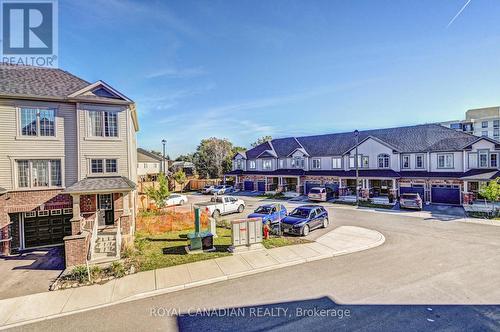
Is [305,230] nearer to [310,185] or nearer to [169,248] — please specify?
[169,248]

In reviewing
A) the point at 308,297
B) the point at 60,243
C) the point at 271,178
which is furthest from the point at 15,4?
the point at 271,178

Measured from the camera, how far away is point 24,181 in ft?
49.7

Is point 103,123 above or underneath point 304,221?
above

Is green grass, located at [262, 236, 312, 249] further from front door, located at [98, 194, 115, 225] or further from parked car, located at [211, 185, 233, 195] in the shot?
parked car, located at [211, 185, 233, 195]

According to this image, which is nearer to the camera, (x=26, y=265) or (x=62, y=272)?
(x=62, y=272)

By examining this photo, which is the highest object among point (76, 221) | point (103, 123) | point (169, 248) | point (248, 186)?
point (103, 123)

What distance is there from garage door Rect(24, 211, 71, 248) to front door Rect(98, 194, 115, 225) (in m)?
1.85

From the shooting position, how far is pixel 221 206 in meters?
23.6

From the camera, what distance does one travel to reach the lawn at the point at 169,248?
12.2 m

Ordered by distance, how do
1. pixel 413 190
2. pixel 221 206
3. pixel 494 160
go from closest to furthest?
pixel 221 206, pixel 494 160, pixel 413 190

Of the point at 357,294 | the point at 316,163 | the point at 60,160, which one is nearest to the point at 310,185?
Result: the point at 316,163

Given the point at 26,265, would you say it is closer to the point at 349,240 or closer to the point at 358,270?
the point at 358,270

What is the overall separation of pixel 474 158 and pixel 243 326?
101ft

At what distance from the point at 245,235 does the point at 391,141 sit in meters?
29.6
